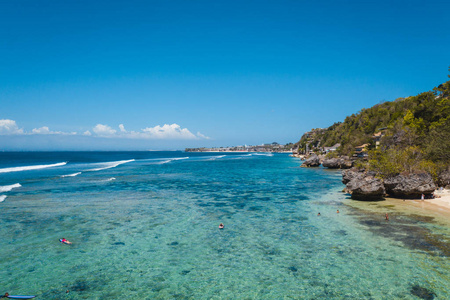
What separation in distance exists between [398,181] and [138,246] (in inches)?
943

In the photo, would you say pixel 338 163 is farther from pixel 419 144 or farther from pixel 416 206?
pixel 416 206

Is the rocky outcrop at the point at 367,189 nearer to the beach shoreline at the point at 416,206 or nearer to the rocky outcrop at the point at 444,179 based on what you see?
the beach shoreline at the point at 416,206

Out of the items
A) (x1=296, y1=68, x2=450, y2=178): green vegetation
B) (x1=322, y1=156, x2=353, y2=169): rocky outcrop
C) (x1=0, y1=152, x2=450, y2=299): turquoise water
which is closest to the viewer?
(x1=0, y1=152, x2=450, y2=299): turquoise water

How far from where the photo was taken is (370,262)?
495 inches

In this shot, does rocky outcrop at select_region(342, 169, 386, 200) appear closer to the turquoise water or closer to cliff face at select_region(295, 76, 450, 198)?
cliff face at select_region(295, 76, 450, 198)

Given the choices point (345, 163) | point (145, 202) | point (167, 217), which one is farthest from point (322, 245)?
point (345, 163)

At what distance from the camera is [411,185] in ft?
81.3

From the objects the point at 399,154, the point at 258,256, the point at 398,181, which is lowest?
the point at 258,256

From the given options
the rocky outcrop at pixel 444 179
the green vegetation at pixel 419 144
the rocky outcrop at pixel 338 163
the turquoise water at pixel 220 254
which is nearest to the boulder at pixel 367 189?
the green vegetation at pixel 419 144

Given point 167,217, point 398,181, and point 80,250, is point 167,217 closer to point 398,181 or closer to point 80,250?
point 80,250

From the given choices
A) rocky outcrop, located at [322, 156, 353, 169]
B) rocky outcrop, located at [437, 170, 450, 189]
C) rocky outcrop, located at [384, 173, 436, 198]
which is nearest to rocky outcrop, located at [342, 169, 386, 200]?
rocky outcrop, located at [384, 173, 436, 198]

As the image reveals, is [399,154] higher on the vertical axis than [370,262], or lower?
higher

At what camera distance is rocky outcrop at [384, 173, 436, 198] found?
24453 millimetres

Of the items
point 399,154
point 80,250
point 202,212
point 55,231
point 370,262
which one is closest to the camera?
point 370,262
